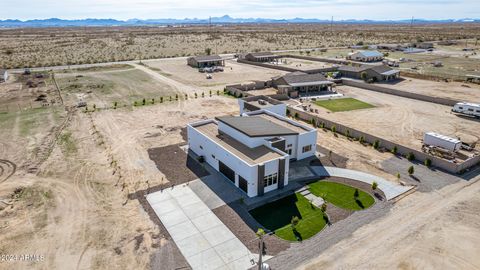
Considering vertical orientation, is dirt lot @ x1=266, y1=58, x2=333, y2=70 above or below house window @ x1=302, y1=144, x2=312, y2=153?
above

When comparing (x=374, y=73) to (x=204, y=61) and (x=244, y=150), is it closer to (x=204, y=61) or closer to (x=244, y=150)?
(x=204, y=61)

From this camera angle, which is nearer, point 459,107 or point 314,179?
point 314,179

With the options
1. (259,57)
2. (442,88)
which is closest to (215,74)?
(259,57)

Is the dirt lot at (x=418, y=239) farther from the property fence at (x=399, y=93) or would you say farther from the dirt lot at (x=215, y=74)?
the dirt lot at (x=215, y=74)

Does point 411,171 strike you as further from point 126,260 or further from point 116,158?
point 116,158

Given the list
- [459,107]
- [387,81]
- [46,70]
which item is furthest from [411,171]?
[46,70]

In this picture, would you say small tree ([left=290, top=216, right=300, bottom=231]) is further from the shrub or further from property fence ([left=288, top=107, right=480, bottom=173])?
property fence ([left=288, top=107, right=480, bottom=173])

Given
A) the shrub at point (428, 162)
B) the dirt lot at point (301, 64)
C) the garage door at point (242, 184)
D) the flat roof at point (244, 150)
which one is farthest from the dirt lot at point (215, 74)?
the shrub at point (428, 162)

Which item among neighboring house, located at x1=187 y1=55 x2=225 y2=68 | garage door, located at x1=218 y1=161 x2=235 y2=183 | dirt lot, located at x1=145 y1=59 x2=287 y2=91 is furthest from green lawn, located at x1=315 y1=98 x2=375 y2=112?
neighboring house, located at x1=187 y1=55 x2=225 y2=68
